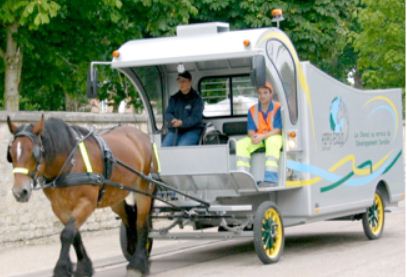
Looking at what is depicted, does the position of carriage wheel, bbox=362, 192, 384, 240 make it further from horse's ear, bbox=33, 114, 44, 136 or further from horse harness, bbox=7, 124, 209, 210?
horse's ear, bbox=33, 114, 44, 136

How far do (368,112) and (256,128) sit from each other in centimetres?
274

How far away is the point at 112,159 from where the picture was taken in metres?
11.6

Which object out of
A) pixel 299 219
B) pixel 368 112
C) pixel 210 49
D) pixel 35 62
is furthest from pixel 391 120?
pixel 35 62

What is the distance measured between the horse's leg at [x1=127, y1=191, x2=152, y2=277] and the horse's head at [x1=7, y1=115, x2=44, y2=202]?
1899 millimetres

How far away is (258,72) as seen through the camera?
39.4 ft

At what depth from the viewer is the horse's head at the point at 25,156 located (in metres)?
10.4

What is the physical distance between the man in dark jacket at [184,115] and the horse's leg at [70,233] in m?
2.53

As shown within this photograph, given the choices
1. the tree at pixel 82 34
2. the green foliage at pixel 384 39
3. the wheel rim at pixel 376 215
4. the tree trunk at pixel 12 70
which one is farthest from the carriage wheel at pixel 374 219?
the green foliage at pixel 384 39

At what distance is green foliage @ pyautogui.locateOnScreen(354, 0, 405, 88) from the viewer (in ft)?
97.2

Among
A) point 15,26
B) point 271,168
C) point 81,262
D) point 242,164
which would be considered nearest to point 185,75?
point 242,164

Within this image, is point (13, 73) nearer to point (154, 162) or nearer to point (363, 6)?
point (154, 162)

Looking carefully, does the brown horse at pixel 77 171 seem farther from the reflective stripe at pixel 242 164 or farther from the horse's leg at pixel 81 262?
the reflective stripe at pixel 242 164

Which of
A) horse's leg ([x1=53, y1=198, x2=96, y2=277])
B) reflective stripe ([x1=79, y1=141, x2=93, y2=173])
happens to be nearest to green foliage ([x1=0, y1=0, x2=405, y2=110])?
reflective stripe ([x1=79, y1=141, x2=93, y2=173])

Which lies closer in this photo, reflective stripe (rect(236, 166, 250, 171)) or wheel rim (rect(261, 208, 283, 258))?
wheel rim (rect(261, 208, 283, 258))
